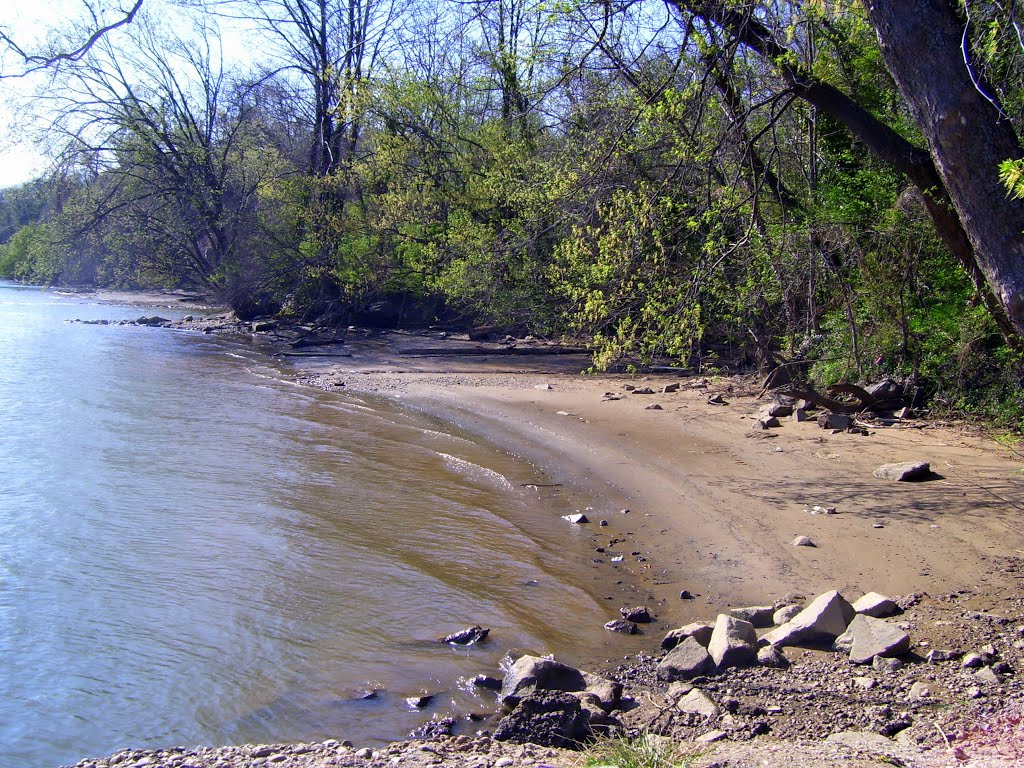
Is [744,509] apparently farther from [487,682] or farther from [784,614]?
[487,682]

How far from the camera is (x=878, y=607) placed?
5281 mm

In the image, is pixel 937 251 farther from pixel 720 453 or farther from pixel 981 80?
pixel 981 80

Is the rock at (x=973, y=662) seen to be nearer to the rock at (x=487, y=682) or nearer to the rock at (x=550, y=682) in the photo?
the rock at (x=550, y=682)

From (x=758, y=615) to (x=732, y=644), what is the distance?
89 centimetres

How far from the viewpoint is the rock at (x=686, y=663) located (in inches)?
185

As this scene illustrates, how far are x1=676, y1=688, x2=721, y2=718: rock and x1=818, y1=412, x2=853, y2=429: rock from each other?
613 centimetres

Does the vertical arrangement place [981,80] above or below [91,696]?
above

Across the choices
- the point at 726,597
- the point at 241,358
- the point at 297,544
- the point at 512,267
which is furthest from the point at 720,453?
the point at 241,358

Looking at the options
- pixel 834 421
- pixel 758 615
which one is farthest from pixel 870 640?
pixel 834 421

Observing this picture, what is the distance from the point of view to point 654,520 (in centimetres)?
770

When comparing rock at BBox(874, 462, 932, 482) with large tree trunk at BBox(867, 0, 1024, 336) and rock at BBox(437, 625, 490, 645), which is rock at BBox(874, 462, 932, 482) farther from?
rock at BBox(437, 625, 490, 645)

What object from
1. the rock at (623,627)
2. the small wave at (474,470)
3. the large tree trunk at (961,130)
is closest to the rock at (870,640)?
the rock at (623,627)

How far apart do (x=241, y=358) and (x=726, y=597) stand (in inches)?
635

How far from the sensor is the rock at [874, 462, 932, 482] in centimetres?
777
